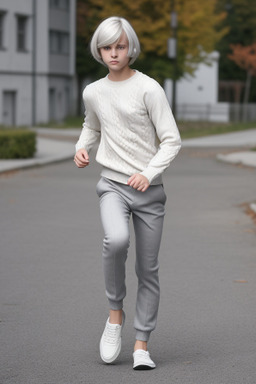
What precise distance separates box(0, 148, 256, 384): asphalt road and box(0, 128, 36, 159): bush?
8313 millimetres

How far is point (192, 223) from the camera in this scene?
11.9m

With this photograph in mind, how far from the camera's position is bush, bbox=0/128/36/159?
22844 millimetres

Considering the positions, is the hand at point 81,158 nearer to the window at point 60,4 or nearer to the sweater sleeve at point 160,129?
the sweater sleeve at point 160,129

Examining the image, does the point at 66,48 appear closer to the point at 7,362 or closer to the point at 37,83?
the point at 37,83

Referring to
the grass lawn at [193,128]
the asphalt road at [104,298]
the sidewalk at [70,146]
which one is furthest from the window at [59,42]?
the asphalt road at [104,298]

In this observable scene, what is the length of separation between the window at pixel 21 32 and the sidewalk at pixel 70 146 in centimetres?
617

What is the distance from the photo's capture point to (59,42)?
5353 centimetres

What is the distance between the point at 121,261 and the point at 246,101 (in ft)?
198

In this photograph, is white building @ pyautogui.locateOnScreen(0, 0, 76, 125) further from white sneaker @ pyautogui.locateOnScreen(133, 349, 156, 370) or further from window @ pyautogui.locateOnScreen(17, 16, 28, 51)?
white sneaker @ pyautogui.locateOnScreen(133, 349, 156, 370)

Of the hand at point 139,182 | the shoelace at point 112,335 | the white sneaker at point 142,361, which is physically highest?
the hand at point 139,182

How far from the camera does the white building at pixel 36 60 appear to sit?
46.2 meters

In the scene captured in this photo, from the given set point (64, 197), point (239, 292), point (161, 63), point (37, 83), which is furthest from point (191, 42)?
point (239, 292)

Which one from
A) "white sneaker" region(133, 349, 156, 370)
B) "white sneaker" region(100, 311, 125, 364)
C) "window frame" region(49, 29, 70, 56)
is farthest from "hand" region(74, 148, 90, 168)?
"window frame" region(49, 29, 70, 56)

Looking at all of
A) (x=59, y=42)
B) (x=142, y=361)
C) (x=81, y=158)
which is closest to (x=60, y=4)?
(x=59, y=42)
